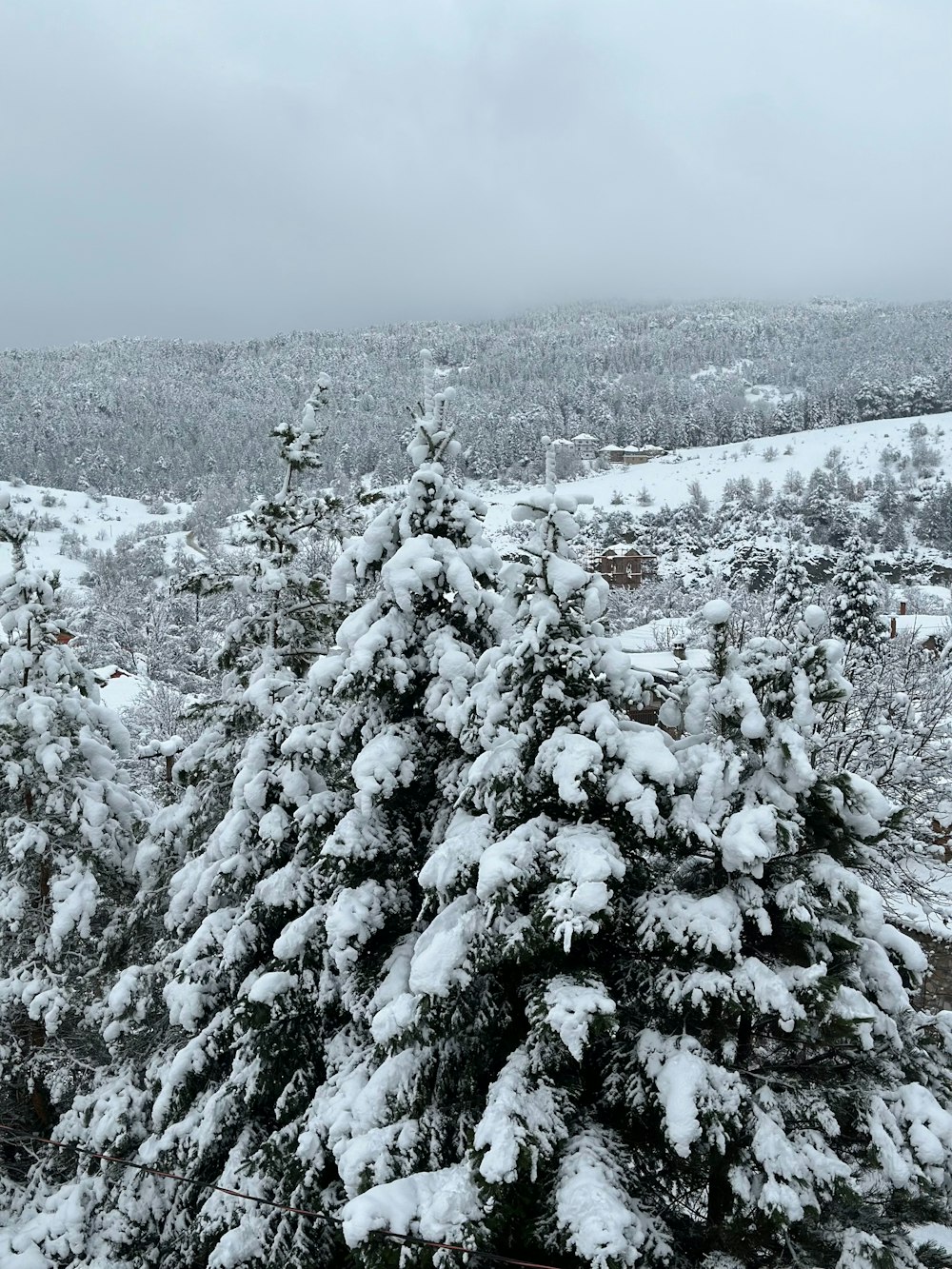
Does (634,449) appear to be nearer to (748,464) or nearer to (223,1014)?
(748,464)

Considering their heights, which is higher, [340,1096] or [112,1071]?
[340,1096]

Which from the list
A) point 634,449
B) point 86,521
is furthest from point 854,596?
point 86,521

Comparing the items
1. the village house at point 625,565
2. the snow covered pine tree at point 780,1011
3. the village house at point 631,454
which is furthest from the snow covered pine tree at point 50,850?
the village house at point 631,454

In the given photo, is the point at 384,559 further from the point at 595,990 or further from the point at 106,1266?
the point at 106,1266

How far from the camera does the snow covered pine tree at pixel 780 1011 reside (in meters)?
4.75

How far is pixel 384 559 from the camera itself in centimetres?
772

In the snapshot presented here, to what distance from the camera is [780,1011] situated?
471 cm

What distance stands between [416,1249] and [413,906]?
108 inches

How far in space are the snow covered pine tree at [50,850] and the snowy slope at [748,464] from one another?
9701cm

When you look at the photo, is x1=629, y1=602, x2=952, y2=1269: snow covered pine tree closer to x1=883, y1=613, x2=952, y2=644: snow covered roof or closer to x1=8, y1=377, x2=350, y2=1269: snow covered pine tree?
x1=8, y1=377, x2=350, y2=1269: snow covered pine tree

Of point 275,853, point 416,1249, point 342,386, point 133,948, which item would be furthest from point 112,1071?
point 342,386

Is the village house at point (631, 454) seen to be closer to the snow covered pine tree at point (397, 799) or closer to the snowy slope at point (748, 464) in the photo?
the snowy slope at point (748, 464)

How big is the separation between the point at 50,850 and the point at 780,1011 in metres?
9.55

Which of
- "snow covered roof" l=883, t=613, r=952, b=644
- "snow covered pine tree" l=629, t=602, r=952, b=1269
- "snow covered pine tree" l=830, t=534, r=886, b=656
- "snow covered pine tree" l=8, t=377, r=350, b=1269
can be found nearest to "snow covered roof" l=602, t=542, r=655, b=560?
"snow covered roof" l=883, t=613, r=952, b=644
